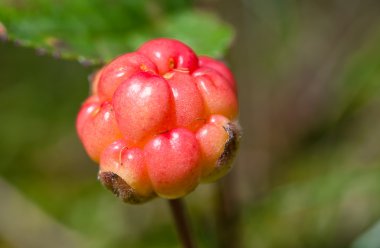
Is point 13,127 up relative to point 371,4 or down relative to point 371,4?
down

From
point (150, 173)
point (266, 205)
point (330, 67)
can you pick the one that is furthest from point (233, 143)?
point (330, 67)

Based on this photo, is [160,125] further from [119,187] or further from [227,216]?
[227,216]

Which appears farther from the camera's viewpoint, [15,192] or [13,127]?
[13,127]

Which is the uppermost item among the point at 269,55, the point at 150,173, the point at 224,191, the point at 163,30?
the point at 150,173

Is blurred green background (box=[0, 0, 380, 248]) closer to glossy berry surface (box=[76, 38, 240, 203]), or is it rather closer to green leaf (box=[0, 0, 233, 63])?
green leaf (box=[0, 0, 233, 63])

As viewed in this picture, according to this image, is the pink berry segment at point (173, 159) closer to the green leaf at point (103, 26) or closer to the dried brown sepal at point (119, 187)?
the dried brown sepal at point (119, 187)

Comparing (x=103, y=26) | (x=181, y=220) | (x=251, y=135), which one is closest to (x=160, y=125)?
(x=181, y=220)

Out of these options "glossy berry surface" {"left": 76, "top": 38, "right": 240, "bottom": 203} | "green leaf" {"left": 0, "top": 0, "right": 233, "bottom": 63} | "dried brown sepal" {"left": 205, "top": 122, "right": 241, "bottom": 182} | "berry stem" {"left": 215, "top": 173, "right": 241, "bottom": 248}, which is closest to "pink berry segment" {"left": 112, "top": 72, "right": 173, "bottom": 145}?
"glossy berry surface" {"left": 76, "top": 38, "right": 240, "bottom": 203}

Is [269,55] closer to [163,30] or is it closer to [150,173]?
[163,30]
